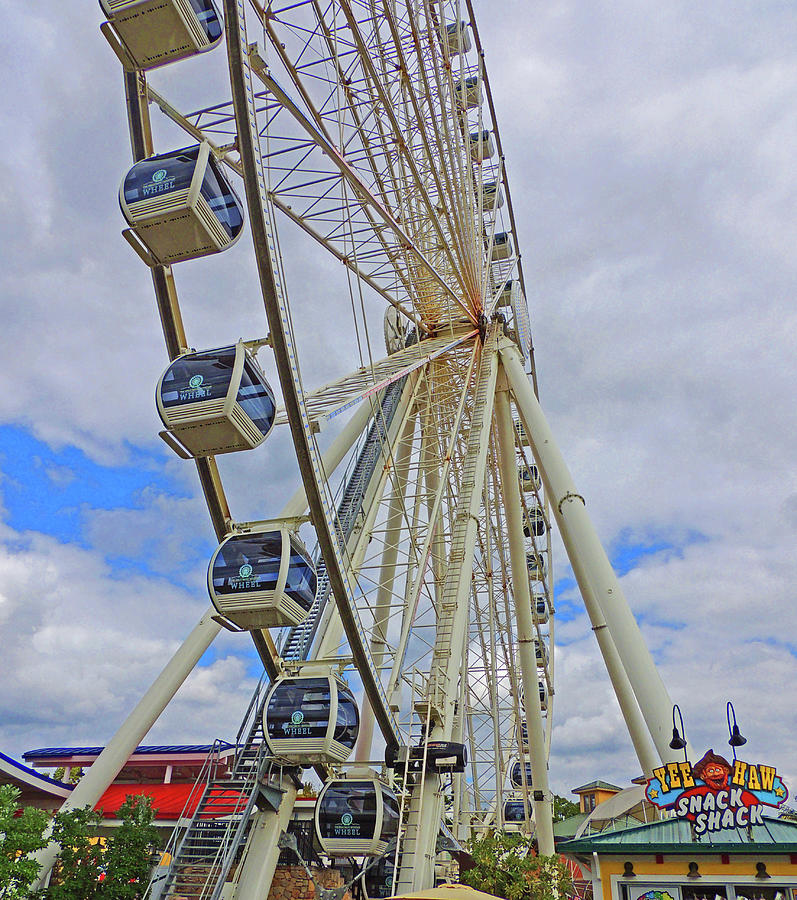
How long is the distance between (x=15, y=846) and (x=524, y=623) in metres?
13.3

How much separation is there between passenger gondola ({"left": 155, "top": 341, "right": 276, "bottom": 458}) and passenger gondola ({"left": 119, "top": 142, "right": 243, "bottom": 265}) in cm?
126

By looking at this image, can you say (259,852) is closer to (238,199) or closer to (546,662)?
(238,199)

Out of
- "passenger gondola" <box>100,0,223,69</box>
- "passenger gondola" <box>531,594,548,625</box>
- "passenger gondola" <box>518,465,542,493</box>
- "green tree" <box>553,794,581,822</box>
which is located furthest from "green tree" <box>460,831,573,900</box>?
"green tree" <box>553,794,581,822</box>

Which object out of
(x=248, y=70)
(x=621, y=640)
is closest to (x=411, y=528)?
(x=621, y=640)

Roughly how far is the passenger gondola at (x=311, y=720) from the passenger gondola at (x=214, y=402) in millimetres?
3828

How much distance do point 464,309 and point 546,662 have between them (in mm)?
14131

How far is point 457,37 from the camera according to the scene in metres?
18.3

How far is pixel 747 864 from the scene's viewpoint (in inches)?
420

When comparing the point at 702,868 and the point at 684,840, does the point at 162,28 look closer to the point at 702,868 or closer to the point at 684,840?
the point at 684,840

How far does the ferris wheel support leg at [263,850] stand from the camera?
11.3 metres

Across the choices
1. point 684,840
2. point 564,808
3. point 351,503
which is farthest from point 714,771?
point 564,808

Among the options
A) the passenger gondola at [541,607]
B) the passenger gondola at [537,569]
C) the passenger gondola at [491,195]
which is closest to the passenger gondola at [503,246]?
the passenger gondola at [491,195]

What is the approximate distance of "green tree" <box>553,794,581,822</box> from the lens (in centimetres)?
4717

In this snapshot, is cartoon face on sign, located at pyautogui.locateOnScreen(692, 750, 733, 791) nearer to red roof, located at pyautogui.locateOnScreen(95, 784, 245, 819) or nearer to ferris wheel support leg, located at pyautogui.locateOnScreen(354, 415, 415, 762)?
ferris wheel support leg, located at pyautogui.locateOnScreen(354, 415, 415, 762)
